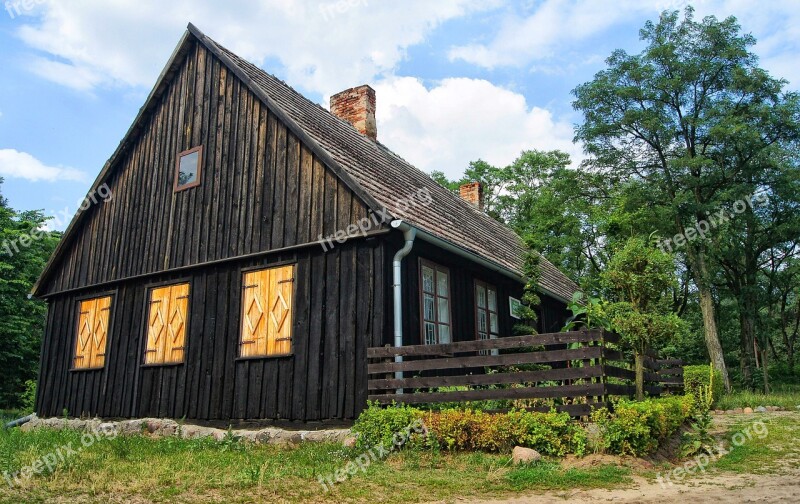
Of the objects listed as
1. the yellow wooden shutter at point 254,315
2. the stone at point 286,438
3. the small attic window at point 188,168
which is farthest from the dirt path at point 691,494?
the small attic window at point 188,168

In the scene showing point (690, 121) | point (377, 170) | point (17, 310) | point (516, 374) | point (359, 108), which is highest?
point (690, 121)

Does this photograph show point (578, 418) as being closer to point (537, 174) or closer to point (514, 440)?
point (514, 440)

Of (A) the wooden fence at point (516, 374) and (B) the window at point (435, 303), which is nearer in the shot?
(A) the wooden fence at point (516, 374)

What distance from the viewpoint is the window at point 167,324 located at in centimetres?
1294

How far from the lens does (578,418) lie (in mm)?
8344

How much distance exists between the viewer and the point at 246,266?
12.2 metres

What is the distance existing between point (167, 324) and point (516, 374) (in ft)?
25.8

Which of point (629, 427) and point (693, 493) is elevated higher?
point (629, 427)

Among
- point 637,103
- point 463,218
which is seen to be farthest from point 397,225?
point 637,103

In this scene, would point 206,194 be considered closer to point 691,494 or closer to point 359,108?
point 359,108

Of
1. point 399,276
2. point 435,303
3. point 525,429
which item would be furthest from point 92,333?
point 525,429

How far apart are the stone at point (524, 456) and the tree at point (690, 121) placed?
20.1 m

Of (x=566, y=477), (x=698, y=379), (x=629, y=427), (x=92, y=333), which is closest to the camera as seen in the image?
(x=566, y=477)

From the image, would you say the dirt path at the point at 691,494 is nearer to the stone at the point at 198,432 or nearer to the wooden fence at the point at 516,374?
the wooden fence at the point at 516,374
